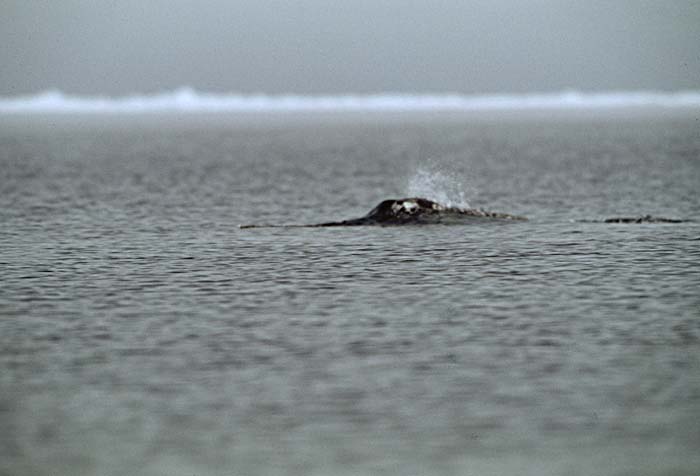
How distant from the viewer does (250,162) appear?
111 meters

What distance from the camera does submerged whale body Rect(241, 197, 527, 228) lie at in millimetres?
44156

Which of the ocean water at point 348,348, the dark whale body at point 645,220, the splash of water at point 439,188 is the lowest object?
the splash of water at point 439,188

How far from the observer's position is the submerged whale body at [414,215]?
4416 centimetres

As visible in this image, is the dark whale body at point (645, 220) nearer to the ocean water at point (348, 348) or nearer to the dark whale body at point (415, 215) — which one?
the ocean water at point (348, 348)

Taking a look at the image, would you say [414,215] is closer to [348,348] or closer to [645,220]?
[645,220]

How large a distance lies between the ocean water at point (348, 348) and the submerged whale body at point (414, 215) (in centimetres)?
130

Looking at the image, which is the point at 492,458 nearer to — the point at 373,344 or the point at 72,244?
the point at 373,344

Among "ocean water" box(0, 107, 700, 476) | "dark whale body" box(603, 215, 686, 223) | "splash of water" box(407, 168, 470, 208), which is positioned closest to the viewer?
"ocean water" box(0, 107, 700, 476)

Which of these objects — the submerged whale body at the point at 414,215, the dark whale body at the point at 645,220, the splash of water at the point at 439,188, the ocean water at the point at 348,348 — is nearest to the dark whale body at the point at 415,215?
the submerged whale body at the point at 414,215

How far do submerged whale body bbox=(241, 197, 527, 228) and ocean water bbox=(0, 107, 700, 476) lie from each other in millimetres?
1303

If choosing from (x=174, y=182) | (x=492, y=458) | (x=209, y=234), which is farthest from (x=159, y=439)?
(x=174, y=182)

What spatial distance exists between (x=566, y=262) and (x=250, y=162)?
78186 millimetres

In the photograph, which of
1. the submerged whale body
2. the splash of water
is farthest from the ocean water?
the splash of water

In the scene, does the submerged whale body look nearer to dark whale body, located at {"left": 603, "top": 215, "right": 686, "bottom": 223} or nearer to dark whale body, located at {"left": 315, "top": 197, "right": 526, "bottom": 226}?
dark whale body, located at {"left": 315, "top": 197, "right": 526, "bottom": 226}
